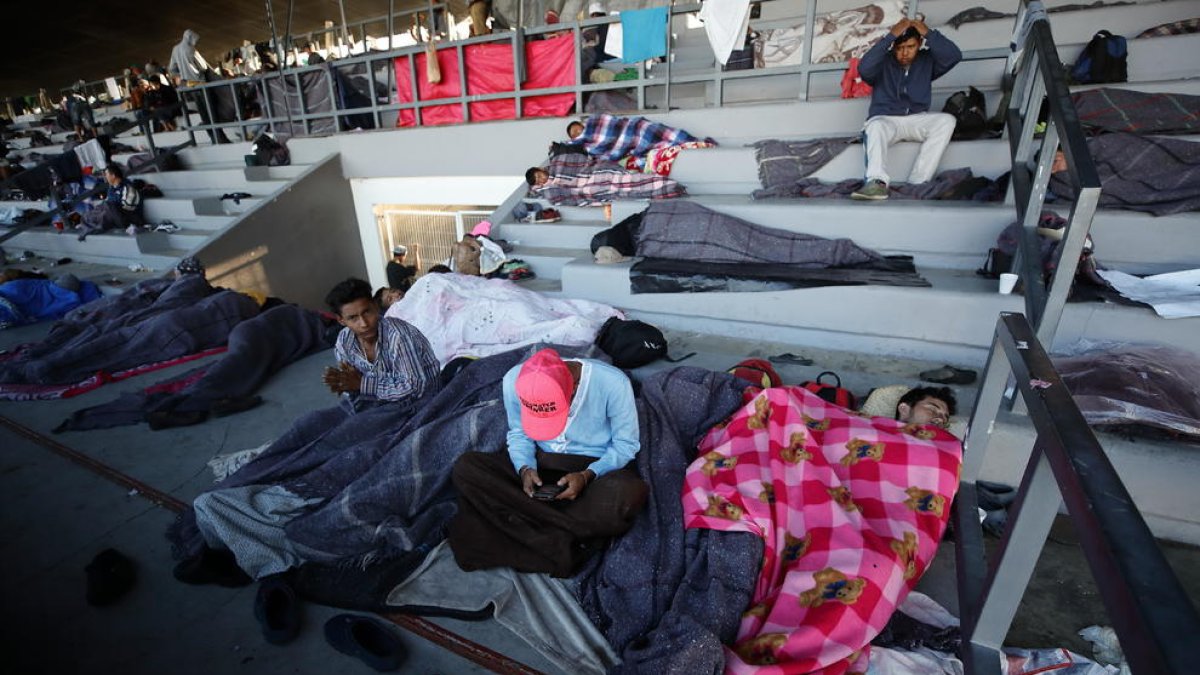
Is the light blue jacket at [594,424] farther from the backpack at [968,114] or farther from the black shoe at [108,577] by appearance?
the backpack at [968,114]

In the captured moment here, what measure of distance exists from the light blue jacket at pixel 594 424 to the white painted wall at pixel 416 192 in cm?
467

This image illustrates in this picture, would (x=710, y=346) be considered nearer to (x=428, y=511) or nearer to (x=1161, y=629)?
(x=428, y=511)

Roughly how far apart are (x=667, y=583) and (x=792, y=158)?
11.4ft

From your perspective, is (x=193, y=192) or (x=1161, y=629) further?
(x=193, y=192)

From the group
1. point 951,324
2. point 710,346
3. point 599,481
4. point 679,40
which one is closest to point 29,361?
point 599,481

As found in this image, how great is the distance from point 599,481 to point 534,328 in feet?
5.53

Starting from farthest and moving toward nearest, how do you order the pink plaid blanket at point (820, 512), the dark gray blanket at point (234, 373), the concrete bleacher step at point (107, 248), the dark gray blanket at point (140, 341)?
the concrete bleacher step at point (107, 248) < the dark gray blanket at point (140, 341) < the dark gray blanket at point (234, 373) < the pink plaid blanket at point (820, 512)

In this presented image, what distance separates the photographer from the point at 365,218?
25.1ft

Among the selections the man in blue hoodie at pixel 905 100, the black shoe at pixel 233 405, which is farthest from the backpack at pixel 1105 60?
the black shoe at pixel 233 405

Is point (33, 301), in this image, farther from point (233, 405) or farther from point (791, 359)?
point (791, 359)

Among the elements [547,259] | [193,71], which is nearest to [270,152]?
[193,71]

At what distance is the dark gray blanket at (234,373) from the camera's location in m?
3.30

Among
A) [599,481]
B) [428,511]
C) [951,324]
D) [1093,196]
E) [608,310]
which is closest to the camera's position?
[1093,196]

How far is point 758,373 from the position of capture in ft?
8.93
